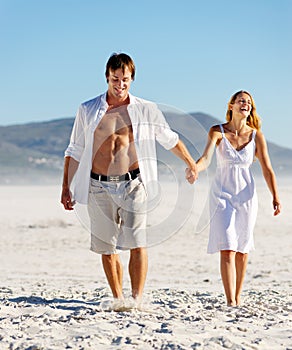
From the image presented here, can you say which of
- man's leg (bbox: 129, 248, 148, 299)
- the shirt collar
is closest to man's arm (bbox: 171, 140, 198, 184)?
the shirt collar

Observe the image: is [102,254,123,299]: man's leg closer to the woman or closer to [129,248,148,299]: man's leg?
[129,248,148,299]: man's leg

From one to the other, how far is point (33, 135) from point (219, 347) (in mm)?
161100

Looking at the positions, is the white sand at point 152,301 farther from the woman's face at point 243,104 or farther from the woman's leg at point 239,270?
the woman's face at point 243,104

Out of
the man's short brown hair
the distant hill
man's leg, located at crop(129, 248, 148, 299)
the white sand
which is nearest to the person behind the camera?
the white sand

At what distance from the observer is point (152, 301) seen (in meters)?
6.38

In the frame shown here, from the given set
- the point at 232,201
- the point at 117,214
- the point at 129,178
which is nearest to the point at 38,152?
the point at 232,201

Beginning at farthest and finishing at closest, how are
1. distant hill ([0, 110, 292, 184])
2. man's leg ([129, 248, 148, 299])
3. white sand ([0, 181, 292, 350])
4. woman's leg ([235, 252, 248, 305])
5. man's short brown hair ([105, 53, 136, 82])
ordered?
distant hill ([0, 110, 292, 184]) → woman's leg ([235, 252, 248, 305]) → man's leg ([129, 248, 148, 299]) → man's short brown hair ([105, 53, 136, 82]) → white sand ([0, 181, 292, 350])

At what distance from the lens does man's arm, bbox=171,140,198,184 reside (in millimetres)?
5801

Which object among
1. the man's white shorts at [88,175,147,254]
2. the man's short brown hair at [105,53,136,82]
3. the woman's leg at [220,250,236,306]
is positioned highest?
the man's short brown hair at [105,53,136,82]

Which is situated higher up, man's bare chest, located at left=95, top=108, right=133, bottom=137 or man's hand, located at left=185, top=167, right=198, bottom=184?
man's bare chest, located at left=95, top=108, right=133, bottom=137

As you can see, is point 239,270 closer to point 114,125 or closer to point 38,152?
point 114,125

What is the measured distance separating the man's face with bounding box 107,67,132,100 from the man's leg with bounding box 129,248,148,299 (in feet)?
4.07

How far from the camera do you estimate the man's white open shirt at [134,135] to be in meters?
5.61

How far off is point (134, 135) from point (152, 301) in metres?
1.64
